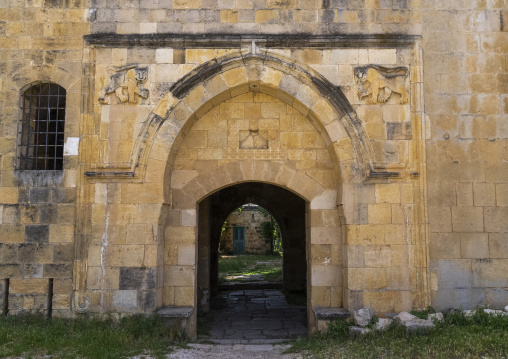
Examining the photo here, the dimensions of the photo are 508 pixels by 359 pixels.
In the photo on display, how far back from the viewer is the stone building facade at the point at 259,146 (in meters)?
6.22

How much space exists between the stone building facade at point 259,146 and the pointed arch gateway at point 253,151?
0.02 metres

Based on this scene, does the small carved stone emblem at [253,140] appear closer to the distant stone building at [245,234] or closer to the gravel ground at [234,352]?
the gravel ground at [234,352]

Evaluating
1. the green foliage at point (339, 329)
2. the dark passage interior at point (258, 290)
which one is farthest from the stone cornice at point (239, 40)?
the green foliage at point (339, 329)

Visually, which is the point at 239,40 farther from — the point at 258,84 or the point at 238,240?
the point at 238,240

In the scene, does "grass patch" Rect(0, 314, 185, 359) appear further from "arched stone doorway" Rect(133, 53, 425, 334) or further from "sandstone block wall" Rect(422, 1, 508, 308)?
"sandstone block wall" Rect(422, 1, 508, 308)

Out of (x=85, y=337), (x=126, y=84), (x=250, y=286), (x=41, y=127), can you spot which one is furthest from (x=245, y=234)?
(x=85, y=337)

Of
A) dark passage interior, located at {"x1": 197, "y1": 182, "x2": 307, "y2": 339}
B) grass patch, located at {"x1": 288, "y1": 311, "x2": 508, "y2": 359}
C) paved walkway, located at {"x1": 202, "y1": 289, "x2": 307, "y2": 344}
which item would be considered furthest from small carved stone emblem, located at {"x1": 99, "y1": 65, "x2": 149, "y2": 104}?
grass patch, located at {"x1": 288, "y1": 311, "x2": 508, "y2": 359}

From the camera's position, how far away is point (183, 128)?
6570 mm

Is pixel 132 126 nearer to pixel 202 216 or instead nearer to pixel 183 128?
pixel 183 128

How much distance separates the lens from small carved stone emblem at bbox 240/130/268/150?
22.4ft

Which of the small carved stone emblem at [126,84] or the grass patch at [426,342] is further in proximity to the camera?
the small carved stone emblem at [126,84]

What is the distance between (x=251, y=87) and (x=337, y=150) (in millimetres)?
1643

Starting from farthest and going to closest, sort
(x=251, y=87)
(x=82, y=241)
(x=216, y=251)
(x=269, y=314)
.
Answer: (x=216, y=251) → (x=269, y=314) → (x=251, y=87) → (x=82, y=241)

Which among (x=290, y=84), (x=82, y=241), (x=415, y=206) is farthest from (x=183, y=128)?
(x=415, y=206)
